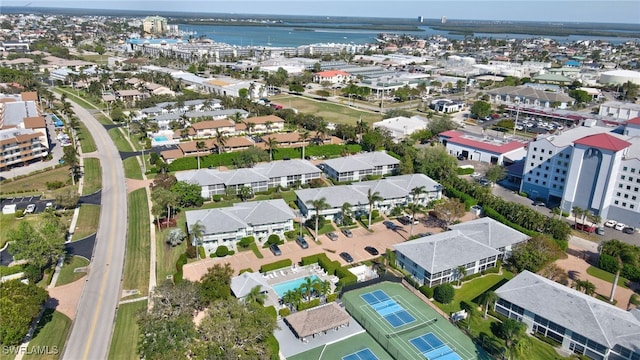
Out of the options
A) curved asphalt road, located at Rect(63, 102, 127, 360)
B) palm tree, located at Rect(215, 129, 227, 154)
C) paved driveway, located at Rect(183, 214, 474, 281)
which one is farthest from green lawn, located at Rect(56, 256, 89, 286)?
palm tree, located at Rect(215, 129, 227, 154)

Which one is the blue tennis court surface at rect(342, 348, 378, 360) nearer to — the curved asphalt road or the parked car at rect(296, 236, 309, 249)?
the parked car at rect(296, 236, 309, 249)

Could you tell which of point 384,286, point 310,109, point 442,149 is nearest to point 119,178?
point 384,286

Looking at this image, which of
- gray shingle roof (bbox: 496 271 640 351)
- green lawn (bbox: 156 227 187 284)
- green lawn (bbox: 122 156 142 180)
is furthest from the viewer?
green lawn (bbox: 122 156 142 180)

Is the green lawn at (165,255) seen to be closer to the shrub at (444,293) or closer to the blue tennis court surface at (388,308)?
the blue tennis court surface at (388,308)

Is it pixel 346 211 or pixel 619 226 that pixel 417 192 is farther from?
pixel 619 226

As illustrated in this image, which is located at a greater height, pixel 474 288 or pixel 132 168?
pixel 132 168

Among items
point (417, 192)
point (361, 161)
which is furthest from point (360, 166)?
point (417, 192)
